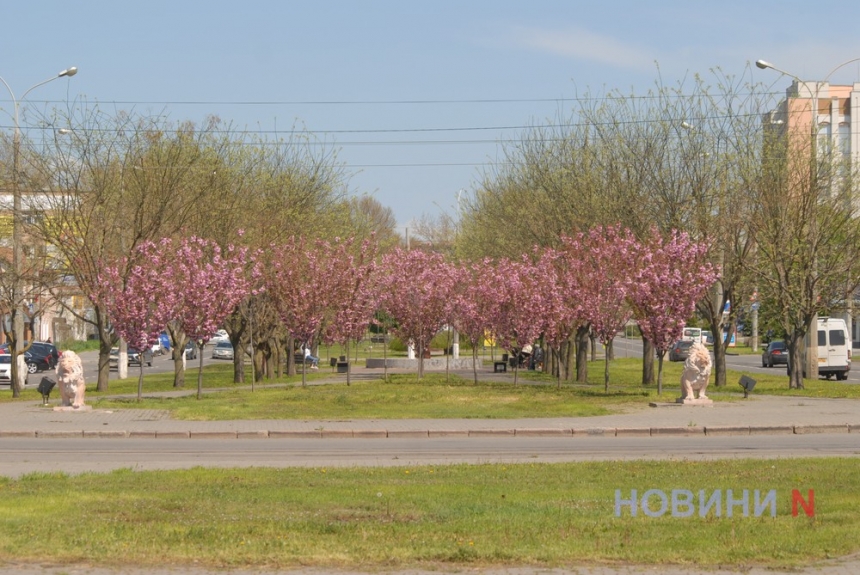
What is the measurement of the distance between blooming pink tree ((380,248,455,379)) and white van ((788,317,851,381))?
1835cm

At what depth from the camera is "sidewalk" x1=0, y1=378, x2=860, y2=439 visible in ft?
73.7

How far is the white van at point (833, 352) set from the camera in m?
50.5

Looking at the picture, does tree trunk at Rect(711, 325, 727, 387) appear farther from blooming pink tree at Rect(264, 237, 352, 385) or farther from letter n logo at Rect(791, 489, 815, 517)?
letter n logo at Rect(791, 489, 815, 517)

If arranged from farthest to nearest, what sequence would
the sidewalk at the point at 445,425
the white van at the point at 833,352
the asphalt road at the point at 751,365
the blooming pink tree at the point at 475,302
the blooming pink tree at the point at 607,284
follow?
1. the asphalt road at the point at 751,365
2. the white van at the point at 833,352
3. the blooming pink tree at the point at 475,302
4. the blooming pink tree at the point at 607,284
5. the sidewalk at the point at 445,425

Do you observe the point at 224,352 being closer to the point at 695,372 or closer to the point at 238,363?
the point at 238,363

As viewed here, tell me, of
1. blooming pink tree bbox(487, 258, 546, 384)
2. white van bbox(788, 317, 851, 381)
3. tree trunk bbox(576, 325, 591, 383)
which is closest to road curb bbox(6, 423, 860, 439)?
blooming pink tree bbox(487, 258, 546, 384)

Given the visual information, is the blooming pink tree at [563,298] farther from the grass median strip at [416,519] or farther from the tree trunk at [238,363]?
the grass median strip at [416,519]

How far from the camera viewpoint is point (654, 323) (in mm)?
31609

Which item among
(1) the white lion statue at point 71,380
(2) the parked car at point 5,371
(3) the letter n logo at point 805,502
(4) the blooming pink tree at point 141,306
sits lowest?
(2) the parked car at point 5,371

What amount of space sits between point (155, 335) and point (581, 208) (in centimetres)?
1775

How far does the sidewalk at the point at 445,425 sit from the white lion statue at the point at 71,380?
0.49m

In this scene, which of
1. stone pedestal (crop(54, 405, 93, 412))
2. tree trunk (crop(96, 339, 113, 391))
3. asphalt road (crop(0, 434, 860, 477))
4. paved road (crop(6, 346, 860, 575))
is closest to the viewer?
asphalt road (crop(0, 434, 860, 477))

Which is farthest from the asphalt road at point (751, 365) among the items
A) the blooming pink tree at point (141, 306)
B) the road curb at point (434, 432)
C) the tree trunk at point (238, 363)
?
the blooming pink tree at point (141, 306)

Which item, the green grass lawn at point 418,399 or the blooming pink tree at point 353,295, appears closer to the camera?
the green grass lawn at point 418,399
